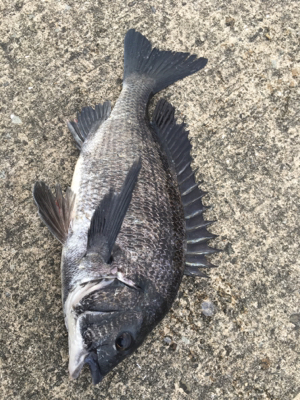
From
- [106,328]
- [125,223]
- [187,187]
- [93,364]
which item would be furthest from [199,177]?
[93,364]

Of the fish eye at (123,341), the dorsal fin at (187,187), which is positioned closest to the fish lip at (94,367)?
the fish eye at (123,341)

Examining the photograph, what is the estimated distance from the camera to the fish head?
1.73 metres

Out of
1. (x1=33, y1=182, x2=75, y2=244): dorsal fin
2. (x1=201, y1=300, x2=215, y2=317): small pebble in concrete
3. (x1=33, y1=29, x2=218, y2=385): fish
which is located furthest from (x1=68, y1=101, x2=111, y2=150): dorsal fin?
(x1=201, y1=300, x2=215, y2=317): small pebble in concrete

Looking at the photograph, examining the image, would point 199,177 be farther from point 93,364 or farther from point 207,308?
point 93,364

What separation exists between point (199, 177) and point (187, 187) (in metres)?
0.45

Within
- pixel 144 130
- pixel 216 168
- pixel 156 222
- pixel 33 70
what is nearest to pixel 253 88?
pixel 216 168

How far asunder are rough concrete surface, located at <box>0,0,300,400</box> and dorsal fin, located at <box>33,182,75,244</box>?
0.97 ft

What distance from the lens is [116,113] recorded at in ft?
8.45

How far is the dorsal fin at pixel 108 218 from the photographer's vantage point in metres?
1.89

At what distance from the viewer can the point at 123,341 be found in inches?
69.4

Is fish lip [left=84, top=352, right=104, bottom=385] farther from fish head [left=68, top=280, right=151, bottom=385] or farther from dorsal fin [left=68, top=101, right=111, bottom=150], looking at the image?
dorsal fin [left=68, top=101, right=111, bottom=150]

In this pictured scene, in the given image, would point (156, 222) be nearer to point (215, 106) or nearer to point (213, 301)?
point (213, 301)

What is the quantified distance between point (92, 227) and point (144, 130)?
33.1 inches

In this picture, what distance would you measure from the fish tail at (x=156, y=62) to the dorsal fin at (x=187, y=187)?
36 cm
